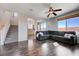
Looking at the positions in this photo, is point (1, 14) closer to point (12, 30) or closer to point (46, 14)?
point (12, 30)

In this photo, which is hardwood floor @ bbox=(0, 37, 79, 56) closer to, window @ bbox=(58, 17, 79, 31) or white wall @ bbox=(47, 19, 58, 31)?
white wall @ bbox=(47, 19, 58, 31)

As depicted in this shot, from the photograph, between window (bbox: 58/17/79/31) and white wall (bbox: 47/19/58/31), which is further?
white wall (bbox: 47/19/58/31)

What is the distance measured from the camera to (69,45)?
8.67 feet

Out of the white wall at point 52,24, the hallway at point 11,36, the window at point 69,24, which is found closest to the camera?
the window at point 69,24

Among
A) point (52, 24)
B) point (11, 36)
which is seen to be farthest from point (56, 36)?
point (11, 36)

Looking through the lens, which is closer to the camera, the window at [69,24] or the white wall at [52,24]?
the window at [69,24]

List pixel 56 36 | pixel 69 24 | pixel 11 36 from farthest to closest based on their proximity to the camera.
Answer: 1. pixel 11 36
2. pixel 56 36
3. pixel 69 24

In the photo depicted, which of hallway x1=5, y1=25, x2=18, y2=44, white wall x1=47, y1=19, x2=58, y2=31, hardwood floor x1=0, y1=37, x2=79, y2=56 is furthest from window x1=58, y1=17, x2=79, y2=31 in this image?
hallway x1=5, y1=25, x2=18, y2=44

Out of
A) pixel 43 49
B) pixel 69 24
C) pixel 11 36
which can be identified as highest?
pixel 69 24

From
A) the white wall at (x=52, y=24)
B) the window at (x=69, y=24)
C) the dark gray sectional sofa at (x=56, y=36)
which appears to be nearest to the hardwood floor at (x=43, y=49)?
the dark gray sectional sofa at (x=56, y=36)

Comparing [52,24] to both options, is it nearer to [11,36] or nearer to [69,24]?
[69,24]

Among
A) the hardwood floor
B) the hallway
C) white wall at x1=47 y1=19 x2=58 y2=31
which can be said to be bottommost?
the hardwood floor

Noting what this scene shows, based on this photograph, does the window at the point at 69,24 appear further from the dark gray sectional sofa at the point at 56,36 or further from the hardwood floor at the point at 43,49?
the hardwood floor at the point at 43,49

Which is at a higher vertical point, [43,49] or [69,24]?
[69,24]
